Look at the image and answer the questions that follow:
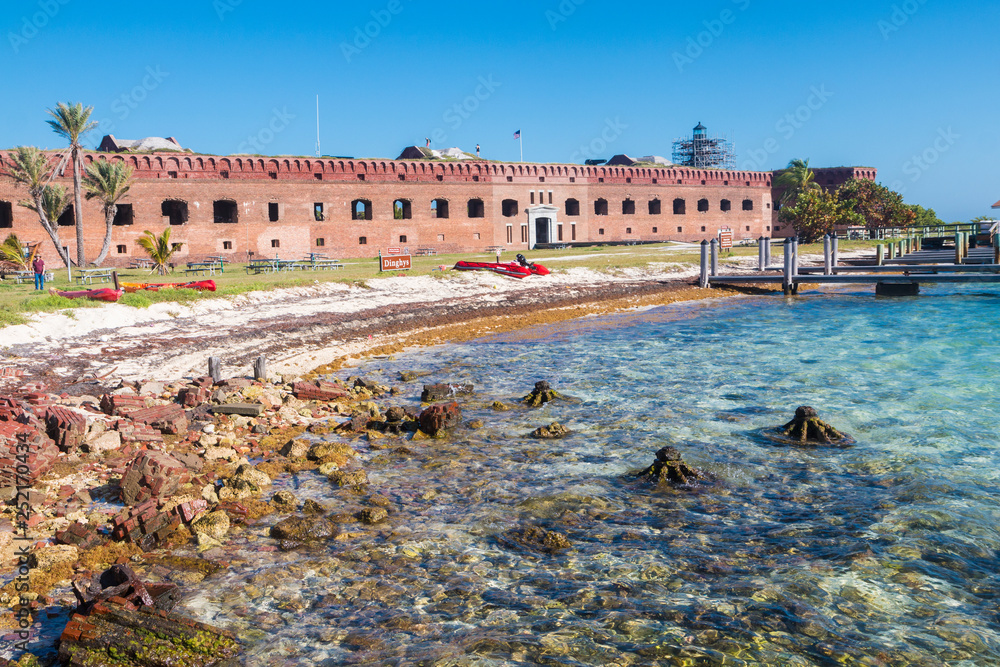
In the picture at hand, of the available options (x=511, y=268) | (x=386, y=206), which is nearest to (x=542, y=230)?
(x=386, y=206)

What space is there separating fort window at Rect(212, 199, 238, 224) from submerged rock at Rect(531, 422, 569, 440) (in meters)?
34.8

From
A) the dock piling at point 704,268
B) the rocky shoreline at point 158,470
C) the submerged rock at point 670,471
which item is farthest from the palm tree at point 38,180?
the submerged rock at point 670,471

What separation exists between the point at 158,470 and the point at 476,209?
41.4m

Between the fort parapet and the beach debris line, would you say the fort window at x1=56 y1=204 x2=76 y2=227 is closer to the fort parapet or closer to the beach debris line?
the fort parapet

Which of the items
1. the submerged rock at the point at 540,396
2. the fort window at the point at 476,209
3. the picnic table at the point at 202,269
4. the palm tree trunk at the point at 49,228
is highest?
the fort window at the point at 476,209

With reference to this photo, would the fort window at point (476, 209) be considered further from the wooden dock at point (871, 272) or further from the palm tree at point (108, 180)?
the palm tree at point (108, 180)

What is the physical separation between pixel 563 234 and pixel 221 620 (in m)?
45.8

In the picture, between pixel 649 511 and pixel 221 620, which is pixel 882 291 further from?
pixel 221 620

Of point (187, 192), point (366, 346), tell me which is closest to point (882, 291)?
point (366, 346)

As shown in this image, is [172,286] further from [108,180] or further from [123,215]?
[123,215]

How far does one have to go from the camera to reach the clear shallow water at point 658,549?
457 cm

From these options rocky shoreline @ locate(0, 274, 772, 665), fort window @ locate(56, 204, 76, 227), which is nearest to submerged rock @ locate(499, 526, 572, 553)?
rocky shoreline @ locate(0, 274, 772, 665)

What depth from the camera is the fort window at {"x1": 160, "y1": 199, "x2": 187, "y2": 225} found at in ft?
124

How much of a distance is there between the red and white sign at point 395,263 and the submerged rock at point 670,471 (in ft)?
63.4
